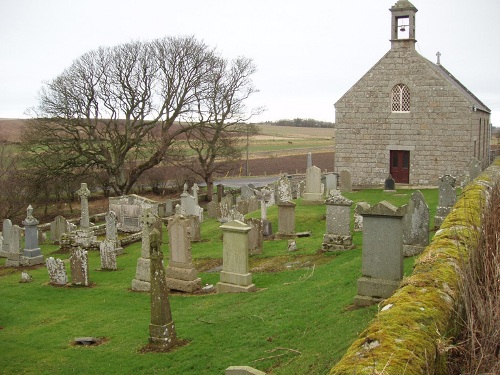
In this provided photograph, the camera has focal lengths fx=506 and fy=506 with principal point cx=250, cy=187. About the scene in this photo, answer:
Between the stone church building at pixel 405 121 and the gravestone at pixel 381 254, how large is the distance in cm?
1977

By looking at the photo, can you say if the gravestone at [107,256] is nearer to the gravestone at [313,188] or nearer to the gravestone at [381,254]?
the gravestone at [313,188]

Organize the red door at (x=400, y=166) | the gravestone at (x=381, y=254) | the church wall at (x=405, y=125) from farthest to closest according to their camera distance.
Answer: the red door at (x=400, y=166) → the church wall at (x=405, y=125) → the gravestone at (x=381, y=254)

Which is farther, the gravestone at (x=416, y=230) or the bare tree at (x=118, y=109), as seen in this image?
the bare tree at (x=118, y=109)

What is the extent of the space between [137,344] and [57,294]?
538cm

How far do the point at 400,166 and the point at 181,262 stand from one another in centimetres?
1812

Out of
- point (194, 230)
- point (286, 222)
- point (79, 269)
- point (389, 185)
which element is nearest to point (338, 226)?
point (286, 222)

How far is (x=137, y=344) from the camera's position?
31.4 ft

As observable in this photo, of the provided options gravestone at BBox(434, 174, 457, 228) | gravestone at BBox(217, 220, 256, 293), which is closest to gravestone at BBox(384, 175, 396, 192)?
gravestone at BBox(434, 174, 457, 228)

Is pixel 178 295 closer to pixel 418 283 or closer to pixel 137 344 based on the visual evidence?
pixel 137 344

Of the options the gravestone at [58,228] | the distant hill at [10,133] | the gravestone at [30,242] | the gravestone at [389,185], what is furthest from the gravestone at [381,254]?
the distant hill at [10,133]

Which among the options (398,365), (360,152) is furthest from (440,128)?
(398,365)

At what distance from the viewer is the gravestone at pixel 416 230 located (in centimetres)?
1149

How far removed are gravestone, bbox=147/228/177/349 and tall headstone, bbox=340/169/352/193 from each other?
59.9 feet

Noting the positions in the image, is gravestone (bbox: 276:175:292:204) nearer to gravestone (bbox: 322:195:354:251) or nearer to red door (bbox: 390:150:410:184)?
red door (bbox: 390:150:410:184)
